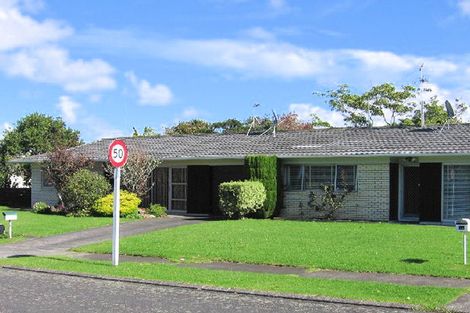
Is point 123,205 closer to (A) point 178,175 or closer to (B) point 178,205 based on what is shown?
(B) point 178,205

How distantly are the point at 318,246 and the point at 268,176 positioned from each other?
9.01 metres

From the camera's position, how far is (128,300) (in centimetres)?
966

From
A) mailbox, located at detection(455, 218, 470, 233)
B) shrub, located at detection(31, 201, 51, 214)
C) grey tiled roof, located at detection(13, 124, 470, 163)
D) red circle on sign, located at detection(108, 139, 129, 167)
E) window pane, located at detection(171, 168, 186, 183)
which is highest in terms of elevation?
grey tiled roof, located at detection(13, 124, 470, 163)

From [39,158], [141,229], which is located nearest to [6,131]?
[39,158]

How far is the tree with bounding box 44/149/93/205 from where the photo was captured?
88.8 ft

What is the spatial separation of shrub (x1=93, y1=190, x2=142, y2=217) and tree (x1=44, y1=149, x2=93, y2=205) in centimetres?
225

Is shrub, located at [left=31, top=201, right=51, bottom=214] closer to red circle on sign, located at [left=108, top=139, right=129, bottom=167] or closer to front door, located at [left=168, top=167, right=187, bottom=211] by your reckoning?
front door, located at [left=168, top=167, right=187, bottom=211]

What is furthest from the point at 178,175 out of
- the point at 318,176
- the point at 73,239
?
the point at 73,239

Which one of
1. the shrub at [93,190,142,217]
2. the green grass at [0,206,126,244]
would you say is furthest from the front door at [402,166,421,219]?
the green grass at [0,206,126,244]

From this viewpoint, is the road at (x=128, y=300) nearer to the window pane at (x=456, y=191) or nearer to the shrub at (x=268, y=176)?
the shrub at (x=268, y=176)

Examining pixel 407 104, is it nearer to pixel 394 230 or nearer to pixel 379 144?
pixel 379 144

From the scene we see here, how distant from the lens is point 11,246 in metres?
17.5

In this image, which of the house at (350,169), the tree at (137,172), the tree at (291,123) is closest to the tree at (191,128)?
the tree at (291,123)

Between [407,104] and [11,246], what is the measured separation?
39309 mm
